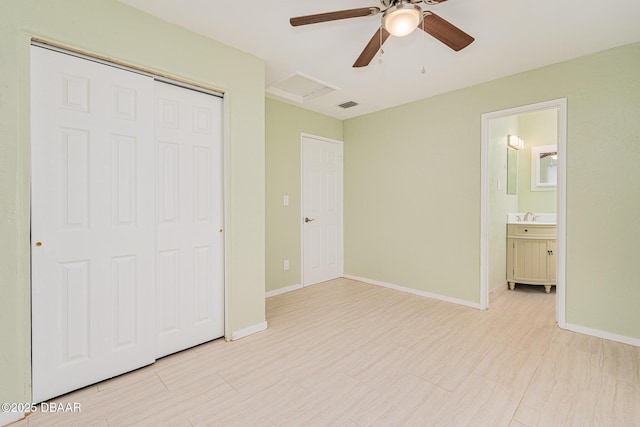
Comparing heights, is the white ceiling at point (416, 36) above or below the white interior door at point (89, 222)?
above

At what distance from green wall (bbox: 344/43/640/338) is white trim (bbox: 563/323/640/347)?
0.03 m

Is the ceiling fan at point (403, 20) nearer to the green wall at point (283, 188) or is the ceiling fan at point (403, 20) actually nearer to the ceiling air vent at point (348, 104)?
the ceiling air vent at point (348, 104)

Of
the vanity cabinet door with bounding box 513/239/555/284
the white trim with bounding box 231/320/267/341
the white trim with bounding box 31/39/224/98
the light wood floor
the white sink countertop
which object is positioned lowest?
the light wood floor

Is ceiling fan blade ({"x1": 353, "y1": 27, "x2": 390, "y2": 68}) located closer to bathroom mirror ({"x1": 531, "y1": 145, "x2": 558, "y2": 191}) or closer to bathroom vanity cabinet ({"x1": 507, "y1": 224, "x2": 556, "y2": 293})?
bathroom vanity cabinet ({"x1": 507, "y1": 224, "x2": 556, "y2": 293})

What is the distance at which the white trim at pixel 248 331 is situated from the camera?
2525 mm

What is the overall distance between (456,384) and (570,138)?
2.41 metres

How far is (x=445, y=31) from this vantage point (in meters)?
1.70

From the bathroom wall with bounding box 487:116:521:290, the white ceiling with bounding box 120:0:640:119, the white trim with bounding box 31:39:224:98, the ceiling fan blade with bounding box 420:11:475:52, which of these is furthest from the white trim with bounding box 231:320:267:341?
the bathroom wall with bounding box 487:116:521:290

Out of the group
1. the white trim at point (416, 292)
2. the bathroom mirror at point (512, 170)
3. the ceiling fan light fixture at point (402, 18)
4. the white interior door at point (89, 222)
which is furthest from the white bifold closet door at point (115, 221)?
the bathroom mirror at point (512, 170)

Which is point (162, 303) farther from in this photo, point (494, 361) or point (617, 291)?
point (617, 291)

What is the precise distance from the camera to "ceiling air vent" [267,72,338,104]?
10.2 feet

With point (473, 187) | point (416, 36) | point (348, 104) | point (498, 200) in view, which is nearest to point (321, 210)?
point (348, 104)

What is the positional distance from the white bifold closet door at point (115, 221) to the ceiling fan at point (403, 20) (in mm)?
1287

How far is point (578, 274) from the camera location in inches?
104
